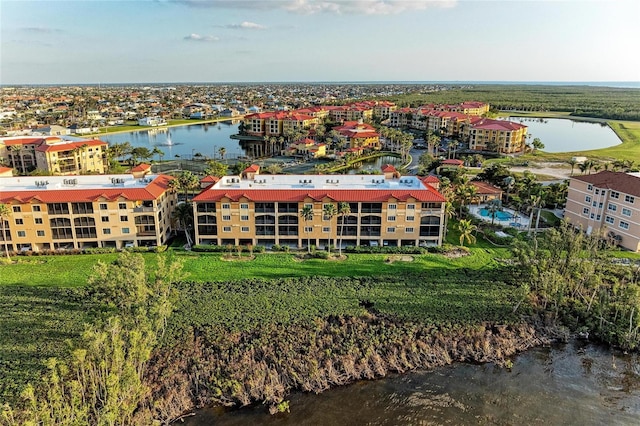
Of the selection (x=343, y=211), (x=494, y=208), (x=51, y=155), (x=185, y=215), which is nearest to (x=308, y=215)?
(x=343, y=211)

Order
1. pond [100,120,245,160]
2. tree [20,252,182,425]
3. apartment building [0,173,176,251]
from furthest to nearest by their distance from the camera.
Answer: pond [100,120,245,160], apartment building [0,173,176,251], tree [20,252,182,425]

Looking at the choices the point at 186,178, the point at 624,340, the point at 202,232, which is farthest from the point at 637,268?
the point at 186,178

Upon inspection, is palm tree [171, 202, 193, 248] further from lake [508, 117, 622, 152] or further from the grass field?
lake [508, 117, 622, 152]

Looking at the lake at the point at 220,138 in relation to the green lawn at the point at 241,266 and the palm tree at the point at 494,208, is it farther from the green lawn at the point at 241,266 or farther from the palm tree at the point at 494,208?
the green lawn at the point at 241,266

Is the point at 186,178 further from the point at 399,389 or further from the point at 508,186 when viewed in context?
the point at 508,186

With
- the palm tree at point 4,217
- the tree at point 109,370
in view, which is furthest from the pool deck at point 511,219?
the palm tree at point 4,217

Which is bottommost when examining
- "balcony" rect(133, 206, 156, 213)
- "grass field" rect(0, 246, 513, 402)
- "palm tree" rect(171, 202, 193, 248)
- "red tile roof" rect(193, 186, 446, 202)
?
"grass field" rect(0, 246, 513, 402)

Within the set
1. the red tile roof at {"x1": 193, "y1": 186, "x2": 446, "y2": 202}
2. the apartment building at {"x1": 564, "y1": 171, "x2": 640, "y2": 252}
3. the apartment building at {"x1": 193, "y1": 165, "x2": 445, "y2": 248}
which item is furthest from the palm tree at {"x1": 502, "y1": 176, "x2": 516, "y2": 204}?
the red tile roof at {"x1": 193, "y1": 186, "x2": 446, "y2": 202}
